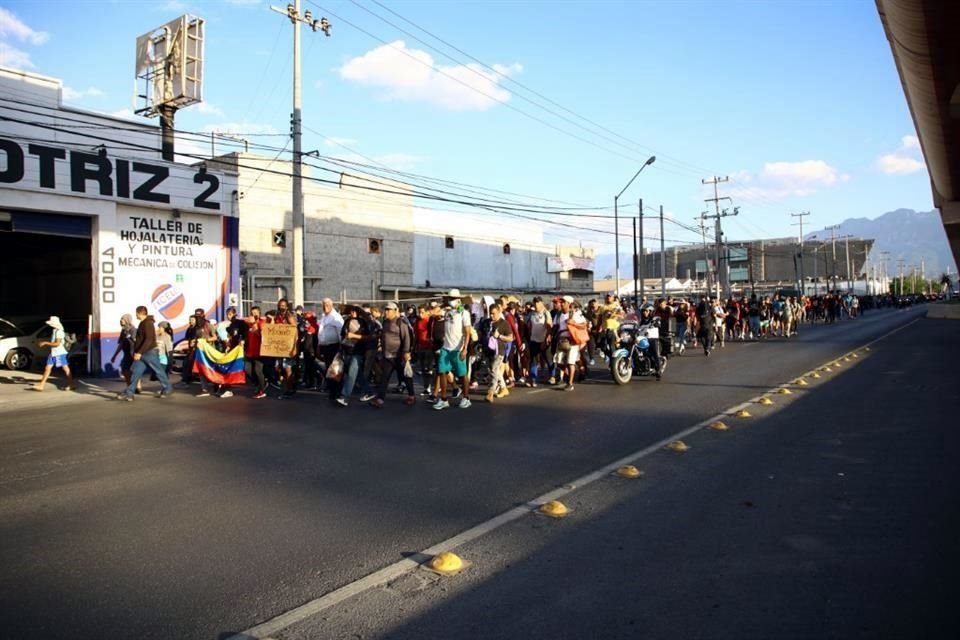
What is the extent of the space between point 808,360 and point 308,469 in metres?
15.7

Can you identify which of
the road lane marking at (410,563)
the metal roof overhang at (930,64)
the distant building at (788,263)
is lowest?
the road lane marking at (410,563)

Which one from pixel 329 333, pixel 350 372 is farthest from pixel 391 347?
pixel 329 333

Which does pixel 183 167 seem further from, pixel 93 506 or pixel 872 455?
pixel 872 455

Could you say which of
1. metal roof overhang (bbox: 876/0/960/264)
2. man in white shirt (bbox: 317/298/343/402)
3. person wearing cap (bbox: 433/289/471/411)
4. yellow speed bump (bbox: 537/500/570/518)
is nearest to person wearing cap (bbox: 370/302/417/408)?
person wearing cap (bbox: 433/289/471/411)

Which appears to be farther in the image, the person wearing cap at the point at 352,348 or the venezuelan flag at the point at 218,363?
the venezuelan flag at the point at 218,363

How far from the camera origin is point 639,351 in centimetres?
1495

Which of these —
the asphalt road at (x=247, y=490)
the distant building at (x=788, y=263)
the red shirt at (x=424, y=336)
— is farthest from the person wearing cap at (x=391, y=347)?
the distant building at (x=788, y=263)

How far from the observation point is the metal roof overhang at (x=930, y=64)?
8289 mm

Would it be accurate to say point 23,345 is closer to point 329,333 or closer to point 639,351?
point 329,333

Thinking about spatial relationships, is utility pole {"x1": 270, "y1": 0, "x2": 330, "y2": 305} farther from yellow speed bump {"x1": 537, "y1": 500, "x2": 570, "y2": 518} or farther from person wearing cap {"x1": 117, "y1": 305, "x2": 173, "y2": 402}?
yellow speed bump {"x1": 537, "y1": 500, "x2": 570, "y2": 518}

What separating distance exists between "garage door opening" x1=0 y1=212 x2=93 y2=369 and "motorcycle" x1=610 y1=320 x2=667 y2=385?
549 inches

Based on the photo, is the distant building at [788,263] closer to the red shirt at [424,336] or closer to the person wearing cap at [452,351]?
the red shirt at [424,336]

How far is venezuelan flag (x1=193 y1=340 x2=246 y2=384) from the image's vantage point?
13641 millimetres

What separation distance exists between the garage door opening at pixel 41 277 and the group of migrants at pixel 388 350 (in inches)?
192
